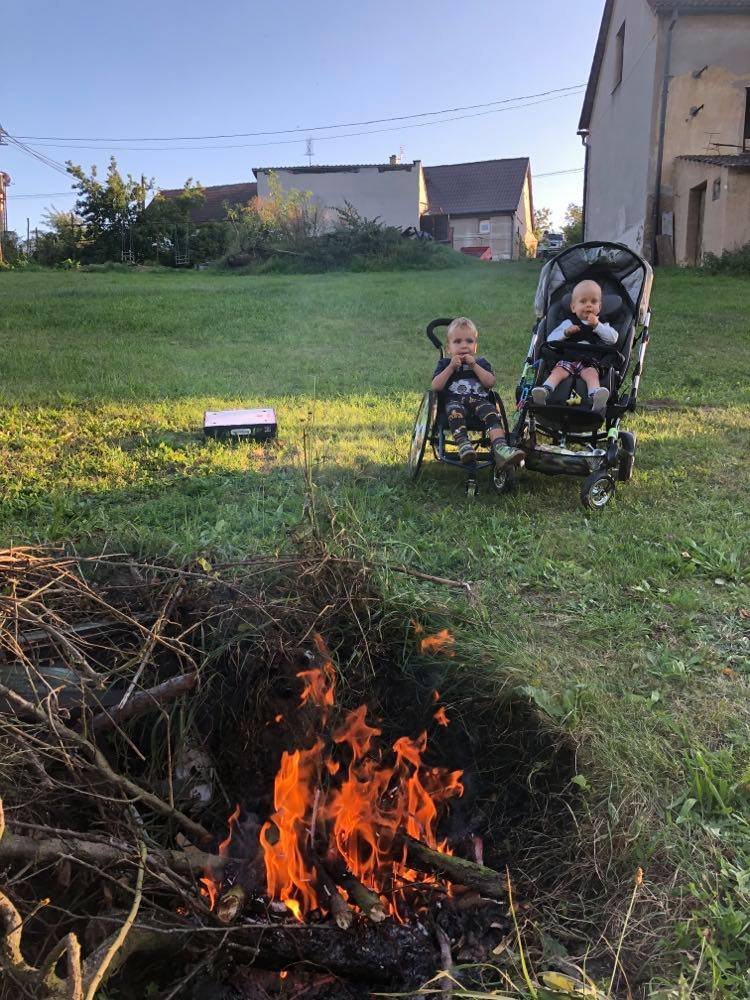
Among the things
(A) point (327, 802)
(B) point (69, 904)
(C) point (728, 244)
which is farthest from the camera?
(C) point (728, 244)

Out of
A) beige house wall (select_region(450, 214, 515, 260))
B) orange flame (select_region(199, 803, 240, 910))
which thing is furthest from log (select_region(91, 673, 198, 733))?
beige house wall (select_region(450, 214, 515, 260))

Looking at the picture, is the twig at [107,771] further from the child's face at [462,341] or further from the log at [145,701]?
the child's face at [462,341]

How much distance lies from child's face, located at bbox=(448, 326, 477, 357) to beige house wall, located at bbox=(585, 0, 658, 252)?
15.8 metres

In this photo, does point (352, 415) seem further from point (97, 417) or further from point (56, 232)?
point (56, 232)

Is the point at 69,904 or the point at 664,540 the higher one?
the point at 664,540

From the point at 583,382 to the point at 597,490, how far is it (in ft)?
2.77

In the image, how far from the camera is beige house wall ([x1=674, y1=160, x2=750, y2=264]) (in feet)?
53.4

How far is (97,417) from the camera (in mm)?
6168

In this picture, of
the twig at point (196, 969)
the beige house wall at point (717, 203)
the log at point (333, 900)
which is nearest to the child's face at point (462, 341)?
the log at point (333, 900)

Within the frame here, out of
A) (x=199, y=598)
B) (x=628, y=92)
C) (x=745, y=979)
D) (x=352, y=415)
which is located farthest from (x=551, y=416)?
(x=628, y=92)

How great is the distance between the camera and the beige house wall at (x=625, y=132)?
18234 millimetres

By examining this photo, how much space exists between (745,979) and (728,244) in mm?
17789

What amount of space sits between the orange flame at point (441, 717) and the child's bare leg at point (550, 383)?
2589 mm

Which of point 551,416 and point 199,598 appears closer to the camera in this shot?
point 199,598
